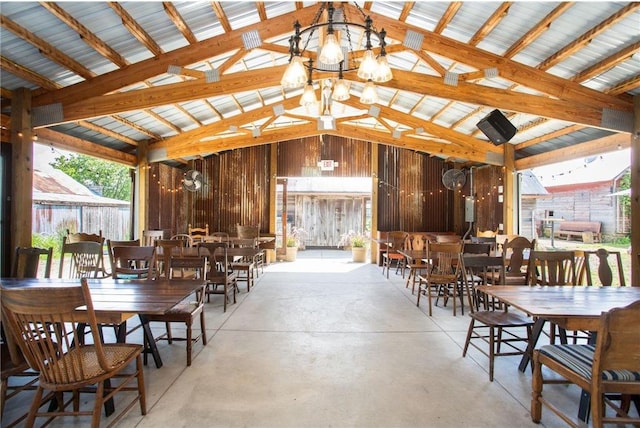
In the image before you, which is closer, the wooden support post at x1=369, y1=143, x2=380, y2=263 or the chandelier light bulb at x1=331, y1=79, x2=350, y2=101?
the chandelier light bulb at x1=331, y1=79, x2=350, y2=101

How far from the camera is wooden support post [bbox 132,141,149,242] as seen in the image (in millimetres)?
7355

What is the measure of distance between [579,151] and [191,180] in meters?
8.79

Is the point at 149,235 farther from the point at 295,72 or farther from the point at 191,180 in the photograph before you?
the point at 295,72

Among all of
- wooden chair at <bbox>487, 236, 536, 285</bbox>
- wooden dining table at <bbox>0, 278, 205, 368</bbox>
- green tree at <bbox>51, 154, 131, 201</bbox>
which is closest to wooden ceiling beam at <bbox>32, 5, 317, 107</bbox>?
wooden dining table at <bbox>0, 278, 205, 368</bbox>

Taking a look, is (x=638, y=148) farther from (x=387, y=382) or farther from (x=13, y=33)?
(x=13, y=33)

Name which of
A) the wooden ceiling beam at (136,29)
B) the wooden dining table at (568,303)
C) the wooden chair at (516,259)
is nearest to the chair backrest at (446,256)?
the wooden chair at (516,259)

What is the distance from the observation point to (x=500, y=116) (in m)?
5.51

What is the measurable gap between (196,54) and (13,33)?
181 centimetres

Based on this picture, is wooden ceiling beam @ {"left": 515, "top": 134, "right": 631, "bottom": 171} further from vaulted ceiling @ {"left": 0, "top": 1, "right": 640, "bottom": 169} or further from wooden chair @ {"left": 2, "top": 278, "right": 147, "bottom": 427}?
wooden chair @ {"left": 2, "top": 278, "right": 147, "bottom": 427}

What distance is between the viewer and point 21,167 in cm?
432

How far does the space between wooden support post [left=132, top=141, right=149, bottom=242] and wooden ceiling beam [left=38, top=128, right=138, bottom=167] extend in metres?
0.18

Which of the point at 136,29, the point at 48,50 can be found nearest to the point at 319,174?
the point at 136,29

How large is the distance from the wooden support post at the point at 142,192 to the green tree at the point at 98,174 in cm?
1102

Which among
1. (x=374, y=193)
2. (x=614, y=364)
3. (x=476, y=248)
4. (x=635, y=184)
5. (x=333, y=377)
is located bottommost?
(x=333, y=377)
